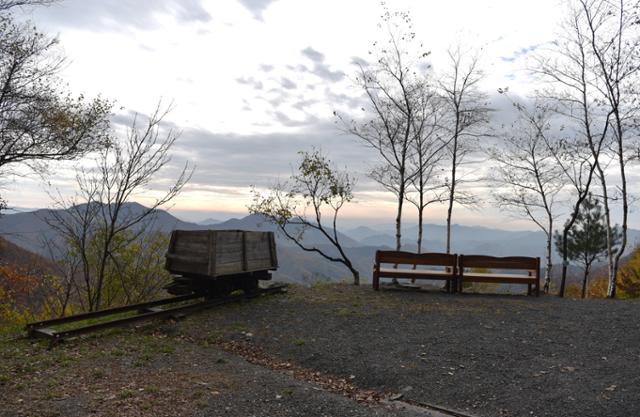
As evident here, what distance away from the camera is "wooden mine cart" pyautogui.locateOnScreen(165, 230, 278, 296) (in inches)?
388

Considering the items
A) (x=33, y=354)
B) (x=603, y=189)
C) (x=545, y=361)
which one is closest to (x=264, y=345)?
(x=33, y=354)

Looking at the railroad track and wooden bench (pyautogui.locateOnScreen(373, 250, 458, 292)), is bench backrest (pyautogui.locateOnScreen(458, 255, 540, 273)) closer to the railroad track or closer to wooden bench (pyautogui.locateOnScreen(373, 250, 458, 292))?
wooden bench (pyautogui.locateOnScreen(373, 250, 458, 292))

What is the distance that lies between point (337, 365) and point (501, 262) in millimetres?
7477

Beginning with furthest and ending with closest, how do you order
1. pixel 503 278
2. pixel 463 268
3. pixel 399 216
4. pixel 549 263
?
1. pixel 549 263
2. pixel 399 216
3. pixel 463 268
4. pixel 503 278

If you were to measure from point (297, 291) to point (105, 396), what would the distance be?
24.8 feet

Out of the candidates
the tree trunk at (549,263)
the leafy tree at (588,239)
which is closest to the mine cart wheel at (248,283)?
the tree trunk at (549,263)

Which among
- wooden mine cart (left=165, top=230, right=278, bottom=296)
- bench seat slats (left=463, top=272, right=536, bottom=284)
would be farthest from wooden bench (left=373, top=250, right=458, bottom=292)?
wooden mine cart (left=165, top=230, right=278, bottom=296)

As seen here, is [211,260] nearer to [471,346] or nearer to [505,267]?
[471,346]

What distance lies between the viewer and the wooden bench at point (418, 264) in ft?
40.0

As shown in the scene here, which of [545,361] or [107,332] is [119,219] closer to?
[107,332]

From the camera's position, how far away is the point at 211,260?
9.72 m

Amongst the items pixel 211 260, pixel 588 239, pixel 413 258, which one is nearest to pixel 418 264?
pixel 413 258

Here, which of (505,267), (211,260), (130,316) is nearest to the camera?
(130,316)

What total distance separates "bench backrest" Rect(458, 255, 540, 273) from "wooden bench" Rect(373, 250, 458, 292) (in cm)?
31
